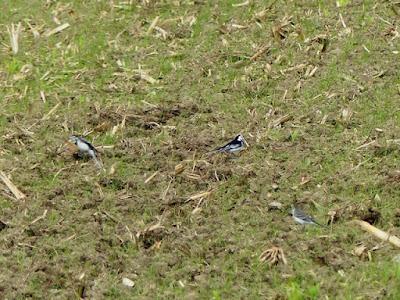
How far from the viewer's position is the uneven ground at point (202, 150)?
425 cm

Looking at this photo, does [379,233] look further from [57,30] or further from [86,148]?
[57,30]

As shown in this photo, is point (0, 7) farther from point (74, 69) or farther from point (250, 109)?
point (250, 109)

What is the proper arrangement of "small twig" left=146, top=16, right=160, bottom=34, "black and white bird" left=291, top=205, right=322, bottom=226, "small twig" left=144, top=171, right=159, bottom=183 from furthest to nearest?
"small twig" left=146, top=16, right=160, bottom=34, "small twig" left=144, top=171, right=159, bottom=183, "black and white bird" left=291, top=205, right=322, bottom=226

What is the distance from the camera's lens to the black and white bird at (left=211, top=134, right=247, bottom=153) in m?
5.20

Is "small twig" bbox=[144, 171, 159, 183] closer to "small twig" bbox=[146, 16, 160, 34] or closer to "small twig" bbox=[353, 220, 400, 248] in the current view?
"small twig" bbox=[353, 220, 400, 248]

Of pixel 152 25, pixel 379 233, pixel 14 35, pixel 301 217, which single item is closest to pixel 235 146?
pixel 301 217

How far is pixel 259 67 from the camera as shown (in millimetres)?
6238

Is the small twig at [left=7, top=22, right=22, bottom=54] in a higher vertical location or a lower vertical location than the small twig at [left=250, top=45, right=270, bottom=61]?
lower

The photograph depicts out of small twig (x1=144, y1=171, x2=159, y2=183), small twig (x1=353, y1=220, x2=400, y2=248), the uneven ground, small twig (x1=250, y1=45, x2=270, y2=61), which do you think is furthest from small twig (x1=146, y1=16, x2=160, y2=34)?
small twig (x1=353, y1=220, x2=400, y2=248)

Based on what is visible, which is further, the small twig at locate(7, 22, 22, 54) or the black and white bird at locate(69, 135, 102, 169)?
the small twig at locate(7, 22, 22, 54)

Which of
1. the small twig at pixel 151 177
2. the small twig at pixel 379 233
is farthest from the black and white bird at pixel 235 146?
the small twig at pixel 379 233

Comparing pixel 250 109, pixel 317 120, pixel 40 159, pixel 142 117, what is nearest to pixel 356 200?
pixel 317 120

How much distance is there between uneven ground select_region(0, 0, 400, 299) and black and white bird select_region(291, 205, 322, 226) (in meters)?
0.05

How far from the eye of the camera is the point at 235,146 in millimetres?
5207
